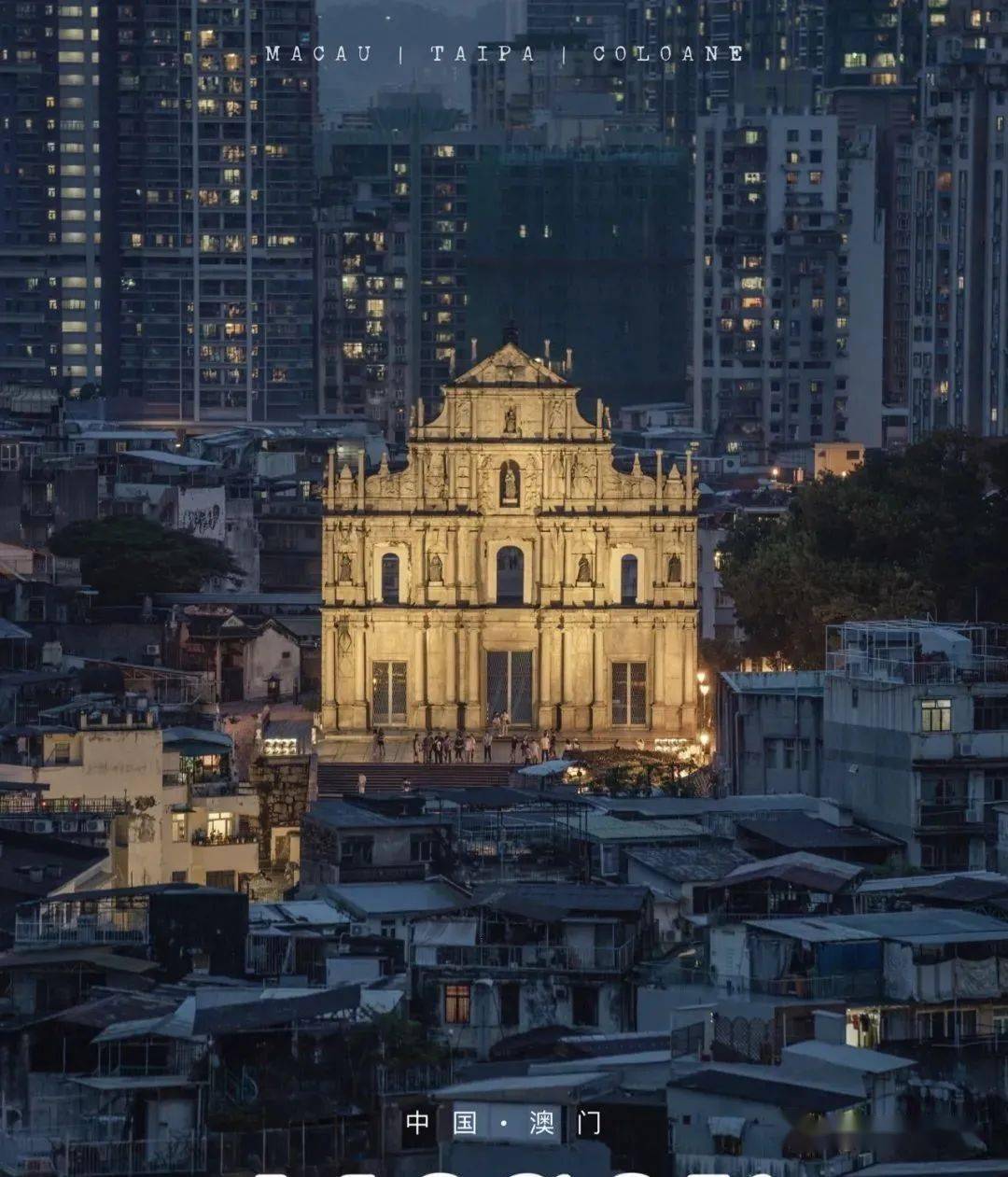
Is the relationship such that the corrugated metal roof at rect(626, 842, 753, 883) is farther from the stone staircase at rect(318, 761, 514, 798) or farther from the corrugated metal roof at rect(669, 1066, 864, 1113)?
the stone staircase at rect(318, 761, 514, 798)

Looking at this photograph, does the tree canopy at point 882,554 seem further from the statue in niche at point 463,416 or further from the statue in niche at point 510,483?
the statue in niche at point 463,416

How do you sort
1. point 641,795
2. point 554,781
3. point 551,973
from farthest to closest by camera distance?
point 554,781, point 641,795, point 551,973

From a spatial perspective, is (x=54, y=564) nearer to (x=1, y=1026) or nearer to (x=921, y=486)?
(x=921, y=486)

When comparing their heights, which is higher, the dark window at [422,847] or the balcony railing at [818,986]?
the dark window at [422,847]

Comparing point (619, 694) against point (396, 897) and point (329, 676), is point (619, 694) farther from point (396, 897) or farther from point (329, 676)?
point (396, 897)

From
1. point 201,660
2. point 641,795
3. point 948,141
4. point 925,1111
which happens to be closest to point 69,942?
point 925,1111

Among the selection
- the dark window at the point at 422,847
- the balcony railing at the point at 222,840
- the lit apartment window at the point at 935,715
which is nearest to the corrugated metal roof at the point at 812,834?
the lit apartment window at the point at 935,715

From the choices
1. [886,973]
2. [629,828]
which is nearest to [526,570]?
Result: [629,828]

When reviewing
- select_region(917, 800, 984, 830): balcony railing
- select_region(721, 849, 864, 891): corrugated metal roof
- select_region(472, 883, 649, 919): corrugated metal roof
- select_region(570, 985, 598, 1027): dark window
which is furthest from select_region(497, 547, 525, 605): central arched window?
select_region(570, 985, 598, 1027): dark window
